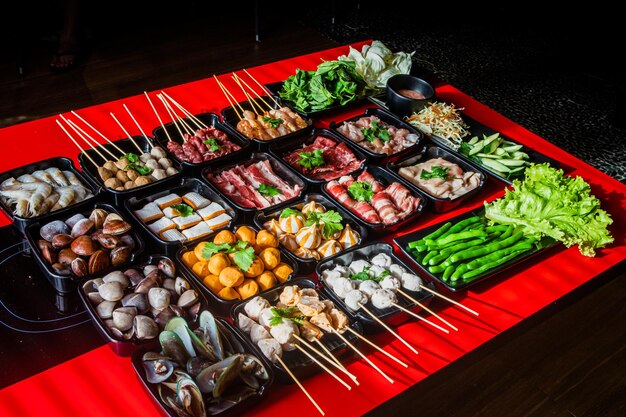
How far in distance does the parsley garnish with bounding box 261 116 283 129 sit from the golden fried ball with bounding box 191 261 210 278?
1267 mm

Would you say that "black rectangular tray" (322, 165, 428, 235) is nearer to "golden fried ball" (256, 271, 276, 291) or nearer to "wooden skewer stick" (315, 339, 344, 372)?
"golden fried ball" (256, 271, 276, 291)

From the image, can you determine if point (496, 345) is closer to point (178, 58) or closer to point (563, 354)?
point (563, 354)

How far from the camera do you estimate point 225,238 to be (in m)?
2.55

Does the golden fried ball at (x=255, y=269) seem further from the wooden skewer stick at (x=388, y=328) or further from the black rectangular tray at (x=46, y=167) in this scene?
the black rectangular tray at (x=46, y=167)

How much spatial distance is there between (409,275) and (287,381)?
73 centimetres

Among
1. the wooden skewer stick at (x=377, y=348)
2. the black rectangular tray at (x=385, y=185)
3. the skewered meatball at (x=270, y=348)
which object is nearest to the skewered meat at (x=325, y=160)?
the black rectangular tray at (x=385, y=185)

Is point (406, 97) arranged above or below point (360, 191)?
above

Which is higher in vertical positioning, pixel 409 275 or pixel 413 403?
pixel 409 275

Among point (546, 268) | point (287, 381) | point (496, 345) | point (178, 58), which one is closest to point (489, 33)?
point (178, 58)

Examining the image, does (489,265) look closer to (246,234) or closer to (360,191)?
(360,191)

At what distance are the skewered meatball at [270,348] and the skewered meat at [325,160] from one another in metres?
1.21

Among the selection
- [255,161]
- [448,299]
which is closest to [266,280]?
[448,299]

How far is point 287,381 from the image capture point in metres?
2.12

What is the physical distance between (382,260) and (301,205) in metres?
0.53
